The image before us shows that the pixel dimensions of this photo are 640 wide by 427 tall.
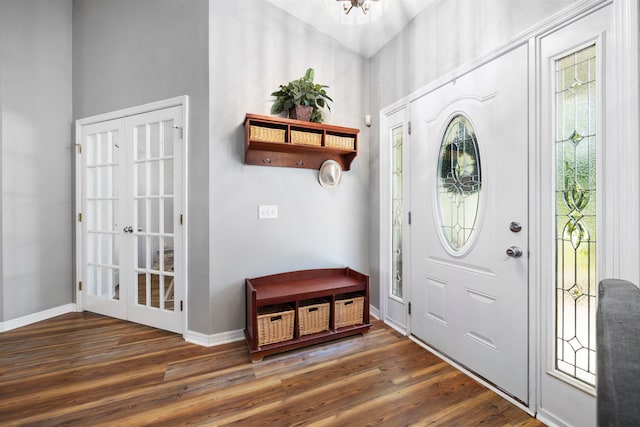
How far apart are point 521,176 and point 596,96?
0.45 meters

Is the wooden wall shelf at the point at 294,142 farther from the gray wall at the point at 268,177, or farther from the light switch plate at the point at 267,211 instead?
the light switch plate at the point at 267,211

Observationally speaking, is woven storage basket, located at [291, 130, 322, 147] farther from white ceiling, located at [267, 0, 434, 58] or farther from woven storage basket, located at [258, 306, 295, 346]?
woven storage basket, located at [258, 306, 295, 346]

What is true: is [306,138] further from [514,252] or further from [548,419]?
[548,419]

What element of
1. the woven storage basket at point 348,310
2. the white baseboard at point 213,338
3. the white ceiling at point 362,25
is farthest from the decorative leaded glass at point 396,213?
the white baseboard at point 213,338

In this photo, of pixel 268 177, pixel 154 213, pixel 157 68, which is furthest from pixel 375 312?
pixel 157 68

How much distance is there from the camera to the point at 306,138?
228 centimetres

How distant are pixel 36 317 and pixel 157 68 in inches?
103

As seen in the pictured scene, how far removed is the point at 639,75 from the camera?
1.10 meters

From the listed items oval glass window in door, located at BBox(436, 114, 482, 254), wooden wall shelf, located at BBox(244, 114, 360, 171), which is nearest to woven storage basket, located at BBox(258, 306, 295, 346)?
wooden wall shelf, located at BBox(244, 114, 360, 171)

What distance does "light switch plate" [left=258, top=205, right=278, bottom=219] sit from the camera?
2.40 meters

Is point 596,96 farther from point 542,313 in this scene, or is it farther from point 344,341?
point 344,341

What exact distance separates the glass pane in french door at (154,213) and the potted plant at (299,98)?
3.22ft

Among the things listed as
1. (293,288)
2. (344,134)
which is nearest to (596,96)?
(344,134)

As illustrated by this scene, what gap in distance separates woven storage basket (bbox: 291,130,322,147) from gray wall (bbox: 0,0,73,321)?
2474 millimetres
